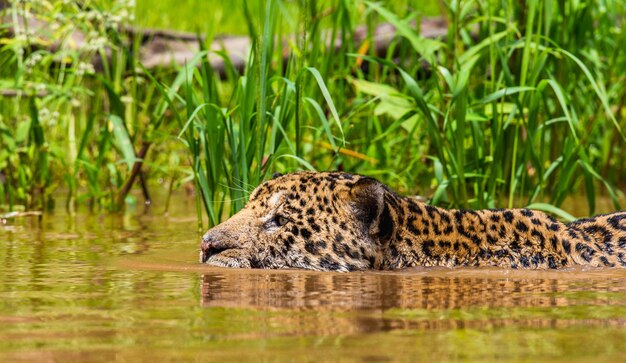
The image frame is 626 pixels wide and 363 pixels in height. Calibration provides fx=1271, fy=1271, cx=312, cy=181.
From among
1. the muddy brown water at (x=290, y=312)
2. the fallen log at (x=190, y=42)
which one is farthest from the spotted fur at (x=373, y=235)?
the fallen log at (x=190, y=42)

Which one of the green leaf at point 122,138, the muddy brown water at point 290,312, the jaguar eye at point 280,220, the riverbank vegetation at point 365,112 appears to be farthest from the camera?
the green leaf at point 122,138

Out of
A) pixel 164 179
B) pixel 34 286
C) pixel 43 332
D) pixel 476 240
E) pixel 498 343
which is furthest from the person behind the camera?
pixel 164 179

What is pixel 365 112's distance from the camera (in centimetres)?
877

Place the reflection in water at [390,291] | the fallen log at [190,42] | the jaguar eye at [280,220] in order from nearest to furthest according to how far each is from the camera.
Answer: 1. the reflection in water at [390,291]
2. the jaguar eye at [280,220]
3. the fallen log at [190,42]

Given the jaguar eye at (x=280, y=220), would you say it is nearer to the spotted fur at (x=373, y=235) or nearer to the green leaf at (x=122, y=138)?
the spotted fur at (x=373, y=235)

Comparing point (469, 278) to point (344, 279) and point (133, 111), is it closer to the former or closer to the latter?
point (344, 279)

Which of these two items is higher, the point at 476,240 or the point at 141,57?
the point at 141,57

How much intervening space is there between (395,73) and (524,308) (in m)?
6.16

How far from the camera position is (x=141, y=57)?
11.9 meters

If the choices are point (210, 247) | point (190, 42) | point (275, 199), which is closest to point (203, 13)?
point (190, 42)

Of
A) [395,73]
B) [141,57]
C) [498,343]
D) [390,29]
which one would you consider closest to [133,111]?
[141,57]

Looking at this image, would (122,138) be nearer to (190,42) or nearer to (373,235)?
(373,235)

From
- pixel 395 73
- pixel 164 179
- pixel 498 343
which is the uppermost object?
pixel 395 73

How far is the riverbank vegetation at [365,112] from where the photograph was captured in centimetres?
741
